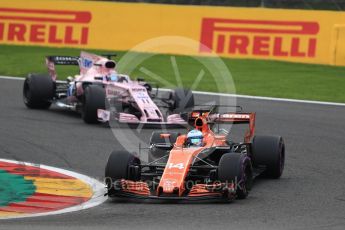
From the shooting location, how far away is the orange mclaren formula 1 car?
10141mm

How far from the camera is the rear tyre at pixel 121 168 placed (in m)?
10.5

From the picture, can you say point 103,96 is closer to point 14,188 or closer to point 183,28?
point 14,188

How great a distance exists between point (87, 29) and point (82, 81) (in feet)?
30.2

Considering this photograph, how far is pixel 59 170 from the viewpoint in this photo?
1222 cm

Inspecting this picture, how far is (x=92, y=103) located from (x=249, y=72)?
8.62 meters

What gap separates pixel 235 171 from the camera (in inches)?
400

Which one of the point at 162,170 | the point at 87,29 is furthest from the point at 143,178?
the point at 87,29

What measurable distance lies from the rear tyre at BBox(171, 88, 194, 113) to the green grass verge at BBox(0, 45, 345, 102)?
4.27 metres

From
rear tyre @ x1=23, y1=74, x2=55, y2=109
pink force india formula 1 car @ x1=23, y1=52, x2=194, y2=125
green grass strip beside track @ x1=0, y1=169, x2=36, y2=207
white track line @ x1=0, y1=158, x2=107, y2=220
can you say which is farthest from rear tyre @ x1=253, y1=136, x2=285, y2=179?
rear tyre @ x1=23, y1=74, x2=55, y2=109

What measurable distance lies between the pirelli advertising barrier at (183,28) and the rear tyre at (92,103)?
30.7 feet

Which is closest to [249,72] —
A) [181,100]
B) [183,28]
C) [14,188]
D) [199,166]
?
[183,28]

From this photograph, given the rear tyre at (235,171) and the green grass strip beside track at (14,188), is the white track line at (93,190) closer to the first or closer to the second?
the green grass strip beside track at (14,188)

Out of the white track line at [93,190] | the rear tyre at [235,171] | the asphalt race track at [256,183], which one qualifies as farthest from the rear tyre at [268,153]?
the white track line at [93,190]

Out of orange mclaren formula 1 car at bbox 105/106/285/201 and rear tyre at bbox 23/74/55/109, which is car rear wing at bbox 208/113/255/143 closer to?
orange mclaren formula 1 car at bbox 105/106/285/201
